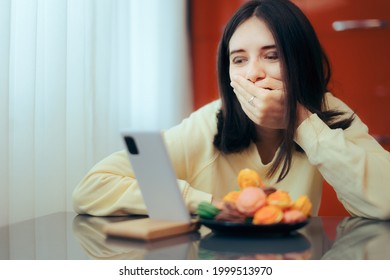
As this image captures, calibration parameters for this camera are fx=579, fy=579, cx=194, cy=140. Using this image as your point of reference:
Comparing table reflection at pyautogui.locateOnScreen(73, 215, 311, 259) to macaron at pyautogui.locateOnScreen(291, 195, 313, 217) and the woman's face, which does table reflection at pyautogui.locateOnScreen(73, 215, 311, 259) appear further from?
the woman's face

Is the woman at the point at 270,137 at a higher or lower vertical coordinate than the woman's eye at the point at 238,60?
lower

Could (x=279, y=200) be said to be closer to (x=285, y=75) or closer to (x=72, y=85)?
(x=285, y=75)

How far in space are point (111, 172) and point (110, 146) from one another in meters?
0.95

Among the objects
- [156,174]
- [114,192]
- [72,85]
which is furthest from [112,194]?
[72,85]

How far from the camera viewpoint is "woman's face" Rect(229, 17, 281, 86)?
129cm

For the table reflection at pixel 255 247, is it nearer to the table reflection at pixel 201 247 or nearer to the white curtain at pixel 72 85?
the table reflection at pixel 201 247

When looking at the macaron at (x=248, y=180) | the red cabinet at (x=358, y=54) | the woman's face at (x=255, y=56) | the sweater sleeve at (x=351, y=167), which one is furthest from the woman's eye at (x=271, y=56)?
the red cabinet at (x=358, y=54)

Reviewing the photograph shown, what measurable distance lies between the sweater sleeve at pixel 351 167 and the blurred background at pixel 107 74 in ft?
2.61

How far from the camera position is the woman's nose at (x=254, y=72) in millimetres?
1273

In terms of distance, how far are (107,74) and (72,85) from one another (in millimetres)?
250

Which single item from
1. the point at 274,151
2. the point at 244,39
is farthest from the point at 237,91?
the point at 274,151

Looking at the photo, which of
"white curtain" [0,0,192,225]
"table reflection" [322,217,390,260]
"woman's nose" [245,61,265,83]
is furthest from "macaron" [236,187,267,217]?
"white curtain" [0,0,192,225]

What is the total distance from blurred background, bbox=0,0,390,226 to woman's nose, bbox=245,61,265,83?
2.08 feet
